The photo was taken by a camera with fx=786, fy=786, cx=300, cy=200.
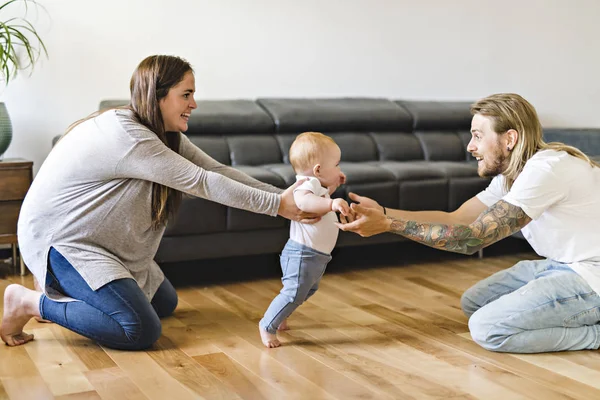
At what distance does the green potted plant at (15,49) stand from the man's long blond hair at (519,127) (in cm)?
249

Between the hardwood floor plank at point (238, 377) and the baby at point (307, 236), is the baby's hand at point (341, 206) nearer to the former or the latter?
the baby at point (307, 236)

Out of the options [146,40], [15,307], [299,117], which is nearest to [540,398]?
[15,307]

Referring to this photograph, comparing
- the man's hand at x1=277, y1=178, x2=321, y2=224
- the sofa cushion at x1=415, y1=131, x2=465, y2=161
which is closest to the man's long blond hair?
the man's hand at x1=277, y1=178, x2=321, y2=224

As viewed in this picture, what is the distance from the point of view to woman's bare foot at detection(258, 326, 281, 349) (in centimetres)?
282

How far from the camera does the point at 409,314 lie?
3.30 meters

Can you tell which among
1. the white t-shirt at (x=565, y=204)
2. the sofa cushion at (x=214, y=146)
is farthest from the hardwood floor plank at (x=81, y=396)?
the sofa cushion at (x=214, y=146)

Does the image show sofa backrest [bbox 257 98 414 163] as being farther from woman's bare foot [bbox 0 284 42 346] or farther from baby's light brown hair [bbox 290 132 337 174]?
woman's bare foot [bbox 0 284 42 346]

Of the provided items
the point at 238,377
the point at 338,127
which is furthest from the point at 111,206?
the point at 338,127

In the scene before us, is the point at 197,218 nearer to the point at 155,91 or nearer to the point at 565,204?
the point at 155,91

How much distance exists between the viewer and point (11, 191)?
3.93 metres

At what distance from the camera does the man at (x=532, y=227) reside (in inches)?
106

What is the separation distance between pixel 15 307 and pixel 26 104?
6.21 feet

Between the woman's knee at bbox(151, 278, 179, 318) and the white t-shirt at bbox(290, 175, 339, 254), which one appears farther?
the woman's knee at bbox(151, 278, 179, 318)

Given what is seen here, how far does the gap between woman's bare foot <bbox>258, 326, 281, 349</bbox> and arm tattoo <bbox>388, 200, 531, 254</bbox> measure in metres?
0.58
